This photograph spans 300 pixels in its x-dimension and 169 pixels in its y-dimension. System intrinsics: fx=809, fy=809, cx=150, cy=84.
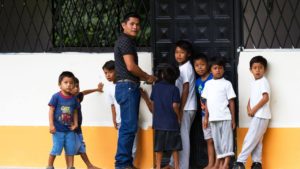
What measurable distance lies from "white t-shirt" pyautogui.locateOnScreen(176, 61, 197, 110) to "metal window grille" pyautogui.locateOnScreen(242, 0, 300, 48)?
0.73 metres

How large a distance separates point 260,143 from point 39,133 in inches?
110

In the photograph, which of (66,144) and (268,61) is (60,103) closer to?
(66,144)

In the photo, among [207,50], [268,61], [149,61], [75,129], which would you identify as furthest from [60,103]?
[268,61]

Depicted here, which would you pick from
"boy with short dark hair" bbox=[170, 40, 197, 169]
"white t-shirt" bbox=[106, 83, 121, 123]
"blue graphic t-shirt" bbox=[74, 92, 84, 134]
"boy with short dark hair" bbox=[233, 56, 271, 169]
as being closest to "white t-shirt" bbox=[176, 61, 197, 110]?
"boy with short dark hair" bbox=[170, 40, 197, 169]

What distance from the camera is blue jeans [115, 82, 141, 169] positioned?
917cm

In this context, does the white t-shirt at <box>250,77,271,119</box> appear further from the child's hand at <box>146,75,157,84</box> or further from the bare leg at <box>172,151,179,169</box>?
the child's hand at <box>146,75,157,84</box>

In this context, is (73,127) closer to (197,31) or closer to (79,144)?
(79,144)

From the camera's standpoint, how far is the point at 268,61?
937cm

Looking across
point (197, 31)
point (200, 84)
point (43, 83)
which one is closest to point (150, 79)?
point (200, 84)

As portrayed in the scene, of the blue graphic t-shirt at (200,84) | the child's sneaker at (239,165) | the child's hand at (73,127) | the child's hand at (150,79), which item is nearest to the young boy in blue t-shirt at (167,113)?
the child's hand at (150,79)

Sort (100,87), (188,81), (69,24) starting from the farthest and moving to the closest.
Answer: (69,24) → (100,87) → (188,81)

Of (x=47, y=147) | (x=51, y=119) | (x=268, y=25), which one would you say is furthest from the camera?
(x=268, y=25)

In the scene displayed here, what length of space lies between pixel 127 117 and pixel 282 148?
1834 millimetres

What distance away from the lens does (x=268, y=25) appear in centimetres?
1097
